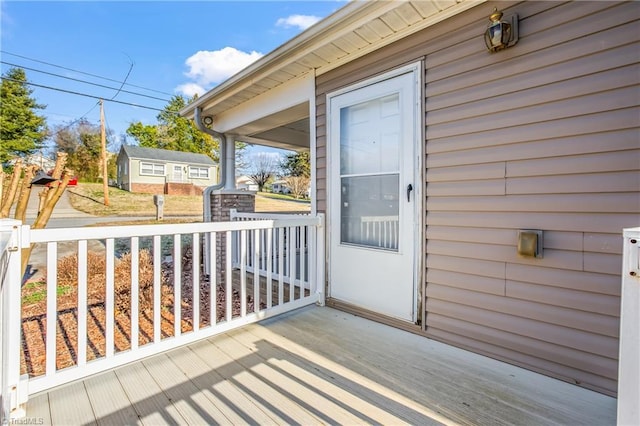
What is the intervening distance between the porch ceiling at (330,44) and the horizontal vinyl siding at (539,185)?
0.32 meters

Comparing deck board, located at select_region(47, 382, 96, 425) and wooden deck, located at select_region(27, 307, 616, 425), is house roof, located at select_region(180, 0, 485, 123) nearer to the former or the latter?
wooden deck, located at select_region(27, 307, 616, 425)

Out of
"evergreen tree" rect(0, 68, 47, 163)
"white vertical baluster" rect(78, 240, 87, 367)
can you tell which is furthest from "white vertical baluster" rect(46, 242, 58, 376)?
"evergreen tree" rect(0, 68, 47, 163)

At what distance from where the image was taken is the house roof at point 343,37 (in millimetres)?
2107

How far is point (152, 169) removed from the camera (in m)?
22.6

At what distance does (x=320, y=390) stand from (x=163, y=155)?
25.6 m

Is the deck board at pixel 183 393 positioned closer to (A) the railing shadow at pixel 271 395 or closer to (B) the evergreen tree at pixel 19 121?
(A) the railing shadow at pixel 271 395

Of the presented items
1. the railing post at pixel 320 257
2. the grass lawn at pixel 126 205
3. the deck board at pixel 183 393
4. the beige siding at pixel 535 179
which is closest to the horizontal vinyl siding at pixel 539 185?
the beige siding at pixel 535 179

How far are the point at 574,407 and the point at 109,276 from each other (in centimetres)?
271

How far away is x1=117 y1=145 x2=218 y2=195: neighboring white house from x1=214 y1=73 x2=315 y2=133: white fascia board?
20.6m

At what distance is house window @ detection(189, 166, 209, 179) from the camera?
79.9 feet

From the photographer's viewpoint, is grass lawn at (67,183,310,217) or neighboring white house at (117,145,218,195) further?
neighboring white house at (117,145,218,195)

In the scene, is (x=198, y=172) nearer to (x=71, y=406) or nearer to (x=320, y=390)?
(x=71, y=406)

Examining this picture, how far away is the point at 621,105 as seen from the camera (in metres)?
1.59

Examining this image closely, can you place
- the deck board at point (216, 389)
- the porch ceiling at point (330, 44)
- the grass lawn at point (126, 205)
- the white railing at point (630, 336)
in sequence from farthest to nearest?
the grass lawn at point (126, 205)
the porch ceiling at point (330, 44)
the deck board at point (216, 389)
the white railing at point (630, 336)
